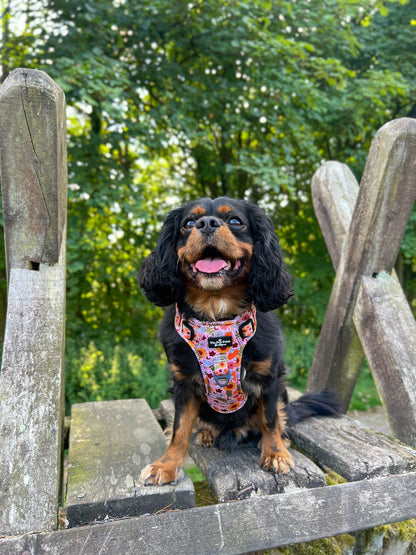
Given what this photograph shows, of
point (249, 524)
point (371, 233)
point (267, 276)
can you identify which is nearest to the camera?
point (249, 524)

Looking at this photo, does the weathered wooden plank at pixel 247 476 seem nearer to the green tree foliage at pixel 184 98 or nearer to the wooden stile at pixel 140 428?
the wooden stile at pixel 140 428

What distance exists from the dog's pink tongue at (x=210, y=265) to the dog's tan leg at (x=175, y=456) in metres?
0.55

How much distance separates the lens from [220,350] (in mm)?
1740

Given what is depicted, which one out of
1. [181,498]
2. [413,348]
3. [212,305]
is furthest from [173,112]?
[181,498]

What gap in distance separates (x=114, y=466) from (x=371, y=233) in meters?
1.60

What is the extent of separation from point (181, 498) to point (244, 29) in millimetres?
4370

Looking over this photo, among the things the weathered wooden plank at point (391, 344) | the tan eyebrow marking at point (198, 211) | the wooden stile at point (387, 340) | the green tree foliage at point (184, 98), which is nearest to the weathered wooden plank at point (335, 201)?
the wooden stile at point (387, 340)

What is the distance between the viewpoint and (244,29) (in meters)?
4.43

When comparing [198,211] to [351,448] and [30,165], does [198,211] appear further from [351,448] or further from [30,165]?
[351,448]

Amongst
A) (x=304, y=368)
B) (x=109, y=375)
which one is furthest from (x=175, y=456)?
(x=304, y=368)

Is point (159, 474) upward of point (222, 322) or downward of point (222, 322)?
downward

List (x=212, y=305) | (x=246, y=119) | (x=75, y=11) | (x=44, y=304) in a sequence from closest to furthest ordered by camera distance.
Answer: (x=44, y=304) < (x=212, y=305) < (x=75, y=11) < (x=246, y=119)

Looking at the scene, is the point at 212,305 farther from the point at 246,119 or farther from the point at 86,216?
the point at 246,119

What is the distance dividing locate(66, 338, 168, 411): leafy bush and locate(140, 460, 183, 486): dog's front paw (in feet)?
10.3
